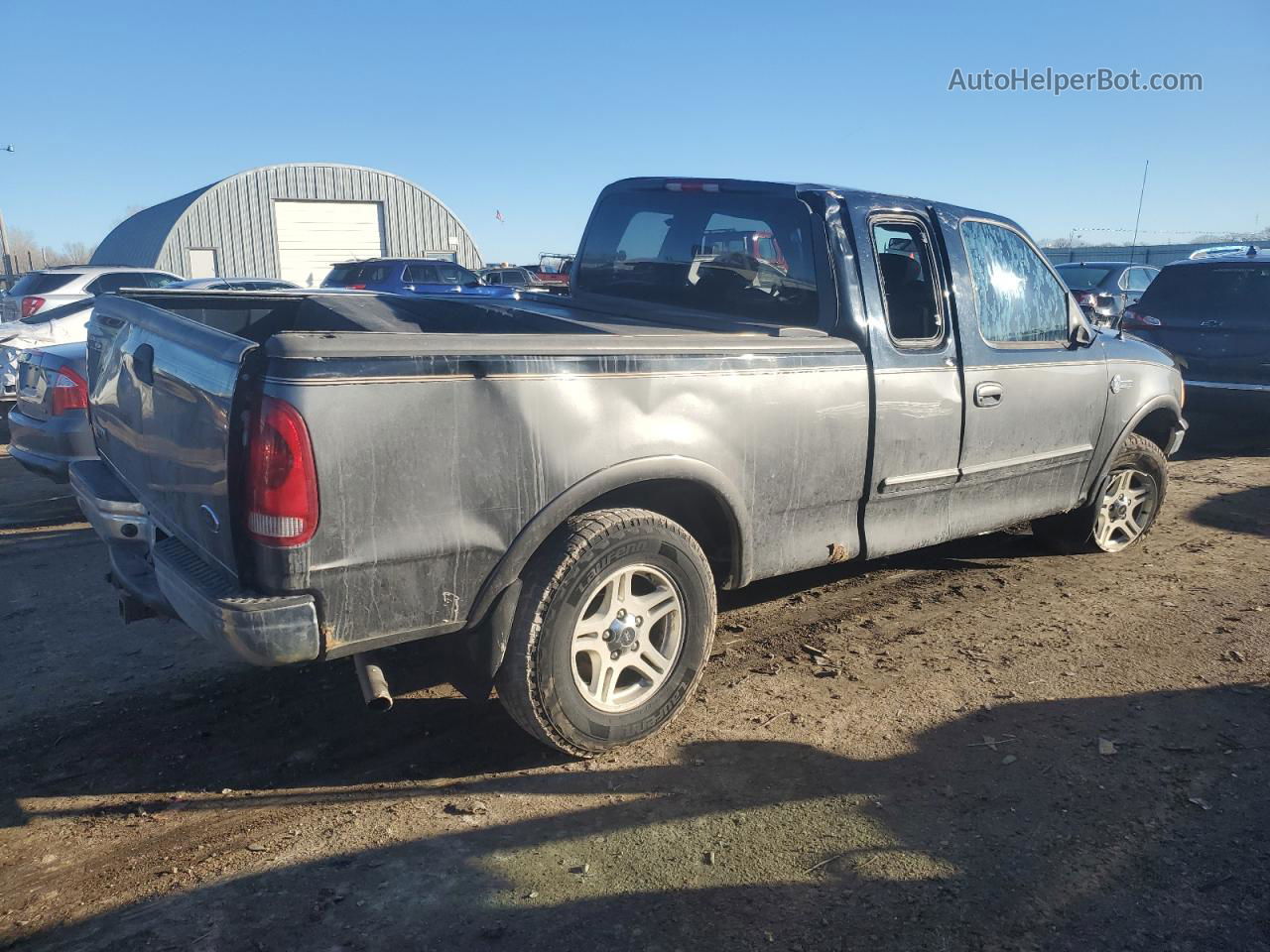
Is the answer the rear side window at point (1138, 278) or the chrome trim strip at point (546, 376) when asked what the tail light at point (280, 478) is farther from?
the rear side window at point (1138, 278)

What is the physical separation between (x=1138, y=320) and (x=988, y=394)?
6447mm

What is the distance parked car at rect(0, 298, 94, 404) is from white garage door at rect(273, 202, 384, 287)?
82.9 feet

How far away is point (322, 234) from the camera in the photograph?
36.2 m

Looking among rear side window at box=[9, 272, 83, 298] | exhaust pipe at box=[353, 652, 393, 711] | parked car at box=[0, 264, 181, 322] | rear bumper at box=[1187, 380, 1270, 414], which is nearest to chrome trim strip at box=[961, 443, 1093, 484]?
exhaust pipe at box=[353, 652, 393, 711]

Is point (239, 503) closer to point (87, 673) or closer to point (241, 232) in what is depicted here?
point (87, 673)

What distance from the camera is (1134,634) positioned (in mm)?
4617

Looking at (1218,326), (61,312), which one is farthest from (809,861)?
(61,312)

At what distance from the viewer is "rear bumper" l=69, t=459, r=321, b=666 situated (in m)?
2.69

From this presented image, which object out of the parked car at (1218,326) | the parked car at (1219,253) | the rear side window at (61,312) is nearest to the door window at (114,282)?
the rear side window at (61,312)

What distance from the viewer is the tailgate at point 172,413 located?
2793mm

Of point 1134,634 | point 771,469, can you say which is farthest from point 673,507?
point 1134,634

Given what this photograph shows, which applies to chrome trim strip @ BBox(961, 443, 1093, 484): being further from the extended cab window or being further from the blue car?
the blue car

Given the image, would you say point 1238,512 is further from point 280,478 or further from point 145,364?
point 145,364

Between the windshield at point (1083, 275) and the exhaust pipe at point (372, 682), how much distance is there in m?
16.6
